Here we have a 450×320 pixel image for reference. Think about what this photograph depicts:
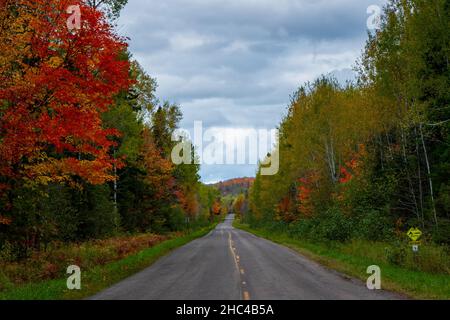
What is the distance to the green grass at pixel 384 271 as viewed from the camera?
13492 mm

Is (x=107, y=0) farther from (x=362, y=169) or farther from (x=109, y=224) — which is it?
(x=362, y=169)

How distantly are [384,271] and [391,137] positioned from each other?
15097 millimetres

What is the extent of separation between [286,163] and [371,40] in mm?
25705

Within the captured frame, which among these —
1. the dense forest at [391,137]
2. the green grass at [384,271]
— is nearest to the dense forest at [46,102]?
the green grass at [384,271]

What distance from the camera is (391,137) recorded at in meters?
30.5

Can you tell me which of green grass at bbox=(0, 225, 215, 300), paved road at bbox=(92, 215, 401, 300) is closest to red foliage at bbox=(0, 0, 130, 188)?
green grass at bbox=(0, 225, 215, 300)

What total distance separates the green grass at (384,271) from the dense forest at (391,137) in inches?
72.3

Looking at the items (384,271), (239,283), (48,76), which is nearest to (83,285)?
(239,283)

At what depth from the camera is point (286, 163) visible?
51.4 meters

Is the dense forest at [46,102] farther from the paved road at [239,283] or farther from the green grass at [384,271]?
the green grass at [384,271]

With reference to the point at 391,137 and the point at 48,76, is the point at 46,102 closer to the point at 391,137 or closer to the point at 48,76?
the point at 48,76

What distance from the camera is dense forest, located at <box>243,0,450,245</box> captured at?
21.0 metres
